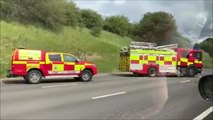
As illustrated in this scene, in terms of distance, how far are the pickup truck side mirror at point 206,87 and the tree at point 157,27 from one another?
1.25 ft

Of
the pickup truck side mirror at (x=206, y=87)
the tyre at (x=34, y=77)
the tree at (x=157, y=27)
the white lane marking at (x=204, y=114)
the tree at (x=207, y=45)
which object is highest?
the tree at (x=157, y=27)

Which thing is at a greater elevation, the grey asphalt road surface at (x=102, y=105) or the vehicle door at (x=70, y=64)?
the vehicle door at (x=70, y=64)

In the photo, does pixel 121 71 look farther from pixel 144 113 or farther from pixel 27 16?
pixel 27 16

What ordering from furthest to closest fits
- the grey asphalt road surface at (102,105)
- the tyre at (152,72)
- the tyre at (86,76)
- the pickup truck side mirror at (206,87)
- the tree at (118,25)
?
1. the tyre at (152,72)
2. the tyre at (86,76)
3. the grey asphalt road surface at (102,105)
4. the tree at (118,25)
5. the pickup truck side mirror at (206,87)

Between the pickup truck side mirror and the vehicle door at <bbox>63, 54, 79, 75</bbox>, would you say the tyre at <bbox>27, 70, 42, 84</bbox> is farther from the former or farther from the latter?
the pickup truck side mirror

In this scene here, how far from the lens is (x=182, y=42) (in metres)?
2.62

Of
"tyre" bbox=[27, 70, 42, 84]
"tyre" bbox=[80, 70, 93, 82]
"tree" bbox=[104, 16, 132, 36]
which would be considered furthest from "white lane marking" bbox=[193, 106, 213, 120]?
"tyre" bbox=[80, 70, 93, 82]

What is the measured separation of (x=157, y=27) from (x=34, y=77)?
18394mm

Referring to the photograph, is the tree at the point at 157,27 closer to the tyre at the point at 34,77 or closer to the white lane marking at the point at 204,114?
the white lane marking at the point at 204,114

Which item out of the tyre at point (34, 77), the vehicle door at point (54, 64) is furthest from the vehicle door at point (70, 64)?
the tyre at point (34, 77)

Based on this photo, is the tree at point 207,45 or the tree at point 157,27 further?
the tree at point 157,27

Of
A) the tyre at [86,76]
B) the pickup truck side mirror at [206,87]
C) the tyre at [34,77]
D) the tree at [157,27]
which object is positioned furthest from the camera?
the tyre at [86,76]

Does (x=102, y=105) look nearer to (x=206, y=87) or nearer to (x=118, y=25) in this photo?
(x=118, y=25)

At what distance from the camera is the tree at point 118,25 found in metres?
3.36
